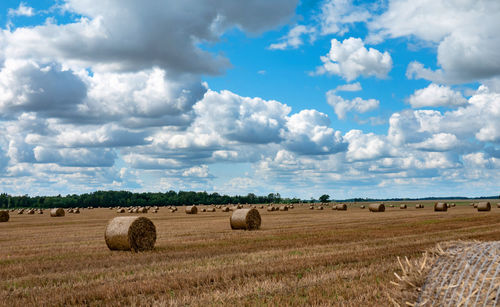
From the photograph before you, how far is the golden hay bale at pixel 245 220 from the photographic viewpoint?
2469 cm

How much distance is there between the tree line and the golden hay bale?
11473cm

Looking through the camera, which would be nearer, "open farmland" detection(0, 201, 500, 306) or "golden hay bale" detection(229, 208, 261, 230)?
"open farmland" detection(0, 201, 500, 306)

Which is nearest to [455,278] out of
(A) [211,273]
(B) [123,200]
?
(A) [211,273]

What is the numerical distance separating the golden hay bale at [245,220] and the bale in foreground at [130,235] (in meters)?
8.20

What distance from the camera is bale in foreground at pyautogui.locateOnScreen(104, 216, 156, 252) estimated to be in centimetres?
1616

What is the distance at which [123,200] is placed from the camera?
143750 mm

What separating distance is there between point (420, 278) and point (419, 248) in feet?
32.0

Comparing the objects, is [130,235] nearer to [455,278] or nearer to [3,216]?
[455,278]

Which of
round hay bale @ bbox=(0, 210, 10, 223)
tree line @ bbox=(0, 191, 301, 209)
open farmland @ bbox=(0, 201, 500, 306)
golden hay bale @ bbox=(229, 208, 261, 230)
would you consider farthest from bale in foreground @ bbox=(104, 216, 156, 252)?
tree line @ bbox=(0, 191, 301, 209)

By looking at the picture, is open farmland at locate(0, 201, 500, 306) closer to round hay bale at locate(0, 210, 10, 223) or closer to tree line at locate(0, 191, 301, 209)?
round hay bale at locate(0, 210, 10, 223)

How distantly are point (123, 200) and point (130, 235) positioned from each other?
134 meters

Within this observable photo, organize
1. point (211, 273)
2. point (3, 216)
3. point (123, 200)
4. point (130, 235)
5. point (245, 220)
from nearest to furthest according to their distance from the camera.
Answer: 1. point (211, 273)
2. point (130, 235)
3. point (245, 220)
4. point (3, 216)
5. point (123, 200)

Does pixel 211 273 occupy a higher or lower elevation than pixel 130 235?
lower

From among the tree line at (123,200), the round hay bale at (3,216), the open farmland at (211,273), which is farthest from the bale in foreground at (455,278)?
the tree line at (123,200)
